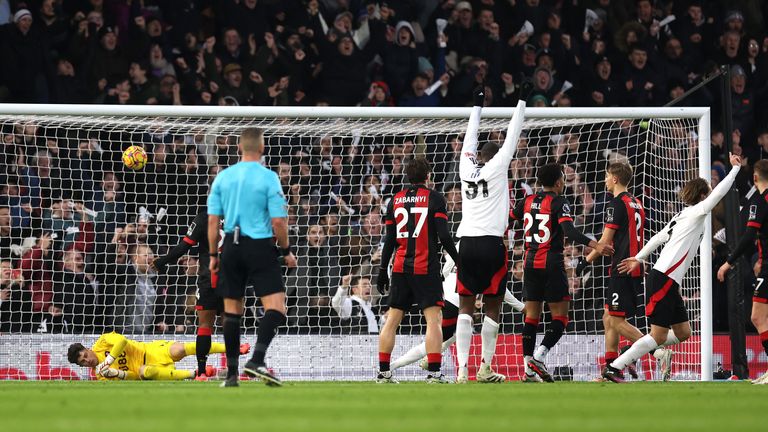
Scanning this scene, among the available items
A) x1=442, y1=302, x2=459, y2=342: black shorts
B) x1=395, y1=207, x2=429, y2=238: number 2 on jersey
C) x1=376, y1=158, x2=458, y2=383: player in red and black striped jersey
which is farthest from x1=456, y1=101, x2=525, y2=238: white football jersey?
x1=442, y1=302, x2=459, y2=342: black shorts

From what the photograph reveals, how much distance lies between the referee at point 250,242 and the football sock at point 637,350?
3.93 meters

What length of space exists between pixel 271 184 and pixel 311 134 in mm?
5673

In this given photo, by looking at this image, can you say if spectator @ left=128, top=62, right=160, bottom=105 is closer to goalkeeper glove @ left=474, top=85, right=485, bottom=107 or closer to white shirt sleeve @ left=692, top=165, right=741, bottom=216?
goalkeeper glove @ left=474, top=85, right=485, bottom=107

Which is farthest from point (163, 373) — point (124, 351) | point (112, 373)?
point (112, 373)

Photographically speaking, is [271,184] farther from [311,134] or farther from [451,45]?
[451,45]

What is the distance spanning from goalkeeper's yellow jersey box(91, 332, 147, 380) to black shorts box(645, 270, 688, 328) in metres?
5.61

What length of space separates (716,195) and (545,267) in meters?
1.79

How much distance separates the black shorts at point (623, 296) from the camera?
471 inches

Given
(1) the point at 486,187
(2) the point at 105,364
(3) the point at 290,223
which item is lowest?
(2) the point at 105,364

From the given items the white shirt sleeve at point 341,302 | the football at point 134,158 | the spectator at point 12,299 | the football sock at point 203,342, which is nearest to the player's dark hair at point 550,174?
the white shirt sleeve at point 341,302

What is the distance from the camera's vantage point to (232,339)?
9203mm

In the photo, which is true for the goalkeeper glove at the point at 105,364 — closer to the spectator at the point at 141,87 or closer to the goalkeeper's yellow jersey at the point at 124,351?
the goalkeeper's yellow jersey at the point at 124,351

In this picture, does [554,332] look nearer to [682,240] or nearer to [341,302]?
[682,240]

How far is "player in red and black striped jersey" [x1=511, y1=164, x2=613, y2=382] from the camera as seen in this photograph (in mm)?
11539
